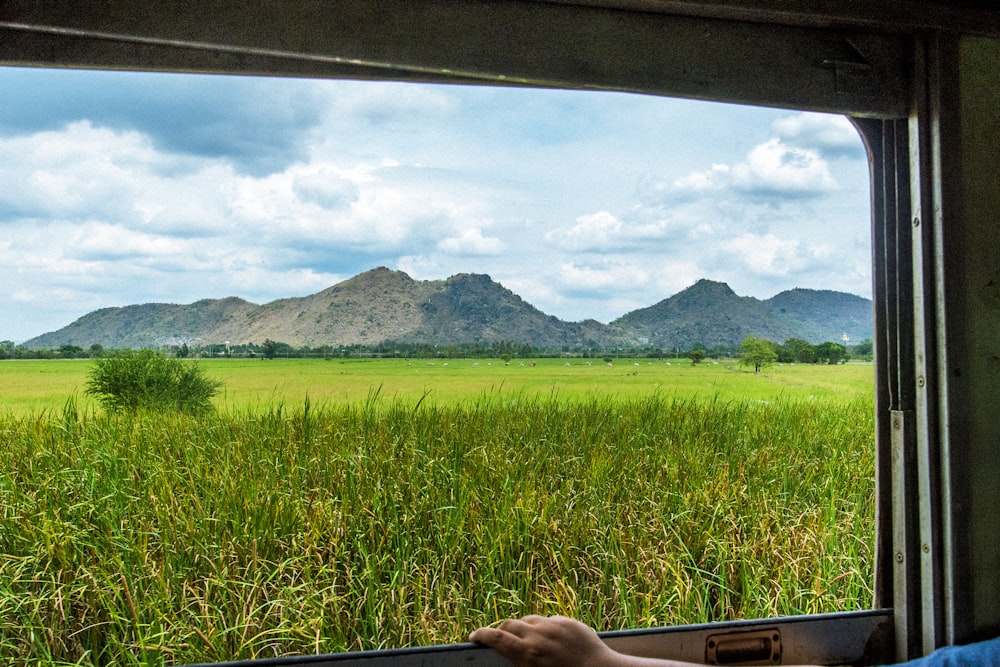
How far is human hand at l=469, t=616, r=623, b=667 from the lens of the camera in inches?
37.4

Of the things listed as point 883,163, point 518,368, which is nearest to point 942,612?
point 883,163

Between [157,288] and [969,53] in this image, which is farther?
[157,288]

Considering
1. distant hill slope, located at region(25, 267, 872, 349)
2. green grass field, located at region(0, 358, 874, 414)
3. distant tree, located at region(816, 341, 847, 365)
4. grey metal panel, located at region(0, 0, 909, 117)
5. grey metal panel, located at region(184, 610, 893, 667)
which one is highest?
grey metal panel, located at region(0, 0, 909, 117)

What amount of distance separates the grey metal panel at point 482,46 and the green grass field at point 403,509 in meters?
0.72

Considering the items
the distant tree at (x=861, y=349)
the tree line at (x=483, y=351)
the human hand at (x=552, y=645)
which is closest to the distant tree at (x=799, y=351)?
the tree line at (x=483, y=351)

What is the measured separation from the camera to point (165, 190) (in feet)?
4.12

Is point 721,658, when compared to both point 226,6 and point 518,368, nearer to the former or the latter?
point 518,368

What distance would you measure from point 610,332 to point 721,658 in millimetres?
757

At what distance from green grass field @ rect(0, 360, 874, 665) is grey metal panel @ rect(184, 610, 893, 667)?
221 millimetres

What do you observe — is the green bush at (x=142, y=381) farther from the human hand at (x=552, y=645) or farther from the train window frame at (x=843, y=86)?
the human hand at (x=552, y=645)

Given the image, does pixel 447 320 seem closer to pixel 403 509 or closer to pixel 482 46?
pixel 403 509

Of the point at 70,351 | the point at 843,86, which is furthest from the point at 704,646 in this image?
the point at 70,351

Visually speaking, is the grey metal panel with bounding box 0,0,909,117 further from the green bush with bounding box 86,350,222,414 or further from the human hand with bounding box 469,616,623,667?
the human hand with bounding box 469,616,623,667

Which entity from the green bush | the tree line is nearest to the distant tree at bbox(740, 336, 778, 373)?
the tree line
